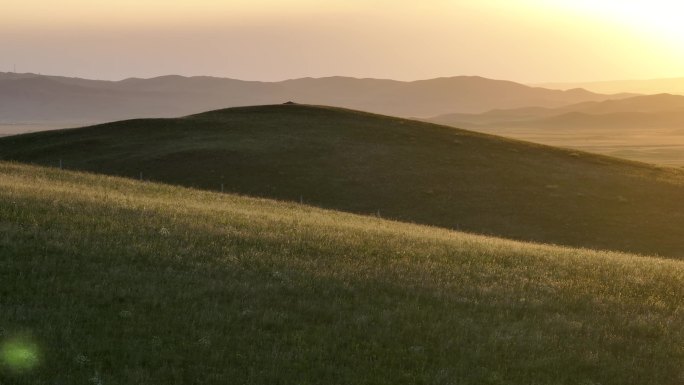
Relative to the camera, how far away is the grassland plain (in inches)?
463

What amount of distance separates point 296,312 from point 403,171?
4932 centimetres

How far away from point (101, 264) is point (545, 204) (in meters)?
45.3

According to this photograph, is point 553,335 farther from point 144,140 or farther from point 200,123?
point 200,123

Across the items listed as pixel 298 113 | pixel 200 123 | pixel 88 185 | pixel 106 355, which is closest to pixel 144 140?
pixel 200 123

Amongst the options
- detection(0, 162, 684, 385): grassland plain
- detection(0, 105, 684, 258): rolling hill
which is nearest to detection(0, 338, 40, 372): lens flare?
detection(0, 162, 684, 385): grassland plain

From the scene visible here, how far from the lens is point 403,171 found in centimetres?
6300

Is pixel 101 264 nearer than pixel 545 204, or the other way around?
pixel 101 264

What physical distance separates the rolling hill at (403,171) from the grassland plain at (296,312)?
1177 inches

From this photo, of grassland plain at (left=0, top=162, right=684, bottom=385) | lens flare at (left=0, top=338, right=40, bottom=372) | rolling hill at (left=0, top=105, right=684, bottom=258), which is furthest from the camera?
rolling hill at (left=0, top=105, right=684, bottom=258)

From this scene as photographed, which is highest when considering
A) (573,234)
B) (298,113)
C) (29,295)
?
(298,113)

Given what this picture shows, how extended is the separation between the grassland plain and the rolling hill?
29.9 metres

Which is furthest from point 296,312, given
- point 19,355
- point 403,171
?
point 403,171

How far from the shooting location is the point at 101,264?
15742 mm

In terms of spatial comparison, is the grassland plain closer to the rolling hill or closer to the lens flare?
the lens flare
